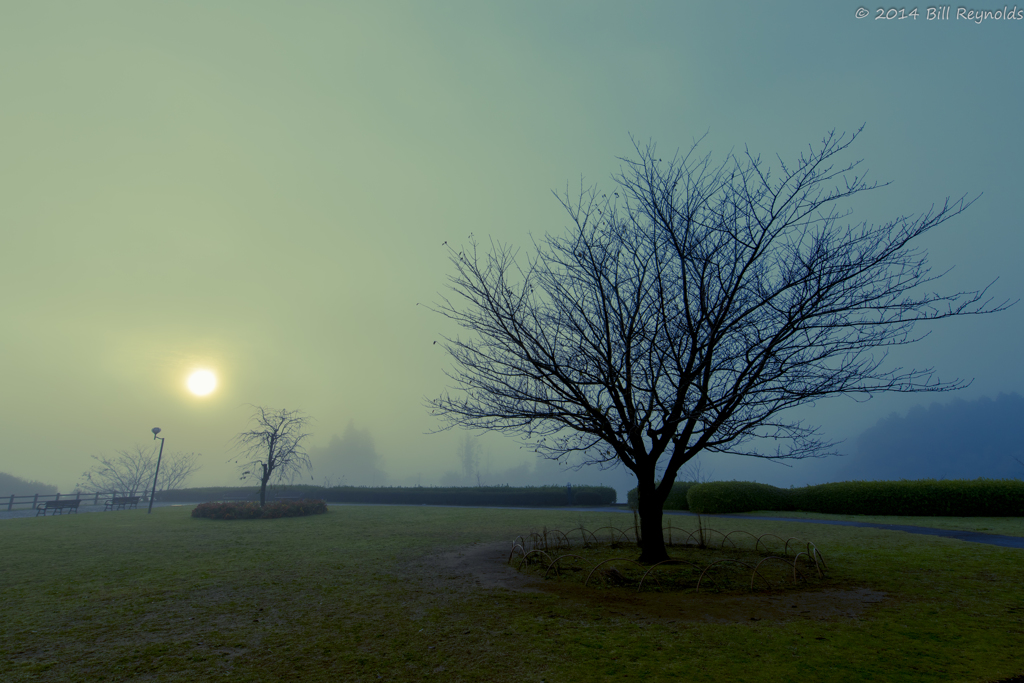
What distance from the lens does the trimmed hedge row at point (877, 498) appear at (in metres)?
16.9

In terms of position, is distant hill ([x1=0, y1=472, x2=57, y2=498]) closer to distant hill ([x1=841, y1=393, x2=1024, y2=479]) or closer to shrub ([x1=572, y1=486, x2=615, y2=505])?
shrub ([x1=572, y1=486, x2=615, y2=505])

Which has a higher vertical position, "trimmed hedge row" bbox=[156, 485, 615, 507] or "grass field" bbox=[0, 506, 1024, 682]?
"grass field" bbox=[0, 506, 1024, 682]

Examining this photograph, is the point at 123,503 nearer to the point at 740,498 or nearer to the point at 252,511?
the point at 252,511

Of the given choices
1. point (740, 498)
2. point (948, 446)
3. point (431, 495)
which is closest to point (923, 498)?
point (740, 498)

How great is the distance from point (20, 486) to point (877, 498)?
286ft

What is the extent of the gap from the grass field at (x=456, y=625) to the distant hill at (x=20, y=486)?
67.1 m

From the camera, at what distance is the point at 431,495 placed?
35219 millimetres

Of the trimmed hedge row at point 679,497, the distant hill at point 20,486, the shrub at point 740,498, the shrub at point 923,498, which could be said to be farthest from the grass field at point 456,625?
the distant hill at point 20,486

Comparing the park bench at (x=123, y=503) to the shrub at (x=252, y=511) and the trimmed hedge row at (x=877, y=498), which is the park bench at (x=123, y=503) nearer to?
the shrub at (x=252, y=511)

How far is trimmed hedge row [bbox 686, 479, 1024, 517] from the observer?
16891 millimetres

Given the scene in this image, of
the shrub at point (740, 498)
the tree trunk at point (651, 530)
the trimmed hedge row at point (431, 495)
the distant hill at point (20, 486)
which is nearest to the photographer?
the tree trunk at point (651, 530)

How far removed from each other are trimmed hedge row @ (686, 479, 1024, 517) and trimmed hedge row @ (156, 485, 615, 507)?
31.8 ft

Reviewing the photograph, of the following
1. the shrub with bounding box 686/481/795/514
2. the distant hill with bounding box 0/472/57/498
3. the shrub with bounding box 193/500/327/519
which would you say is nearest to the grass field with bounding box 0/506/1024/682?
the shrub with bounding box 686/481/795/514

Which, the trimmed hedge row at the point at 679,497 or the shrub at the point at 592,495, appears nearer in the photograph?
the trimmed hedge row at the point at 679,497
